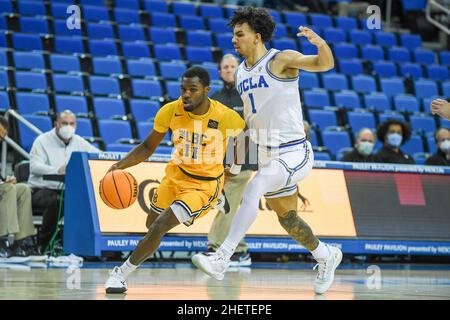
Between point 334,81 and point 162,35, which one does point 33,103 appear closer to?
A: point 162,35

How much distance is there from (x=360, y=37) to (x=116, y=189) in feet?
44.8

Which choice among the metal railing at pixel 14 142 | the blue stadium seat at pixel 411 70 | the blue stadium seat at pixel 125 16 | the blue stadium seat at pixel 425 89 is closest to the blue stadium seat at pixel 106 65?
the blue stadium seat at pixel 125 16

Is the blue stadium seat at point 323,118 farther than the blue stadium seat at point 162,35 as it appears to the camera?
No

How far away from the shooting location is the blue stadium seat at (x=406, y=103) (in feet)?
56.1

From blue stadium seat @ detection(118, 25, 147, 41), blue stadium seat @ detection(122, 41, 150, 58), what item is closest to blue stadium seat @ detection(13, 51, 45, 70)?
blue stadium seat @ detection(122, 41, 150, 58)

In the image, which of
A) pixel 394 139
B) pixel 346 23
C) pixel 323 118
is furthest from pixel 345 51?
pixel 394 139

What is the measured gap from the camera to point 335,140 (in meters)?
15.0

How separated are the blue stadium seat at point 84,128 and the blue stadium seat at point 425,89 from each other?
798 centimetres

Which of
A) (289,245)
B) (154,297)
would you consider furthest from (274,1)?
(154,297)

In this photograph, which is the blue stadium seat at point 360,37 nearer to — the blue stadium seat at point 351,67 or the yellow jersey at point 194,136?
the blue stadium seat at point 351,67

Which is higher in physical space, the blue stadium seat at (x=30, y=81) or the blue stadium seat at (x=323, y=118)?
the blue stadium seat at (x=30, y=81)

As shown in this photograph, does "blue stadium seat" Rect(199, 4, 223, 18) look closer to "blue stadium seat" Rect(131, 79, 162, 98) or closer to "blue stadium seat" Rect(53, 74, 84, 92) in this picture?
"blue stadium seat" Rect(131, 79, 162, 98)

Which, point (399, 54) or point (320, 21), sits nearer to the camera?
point (399, 54)
